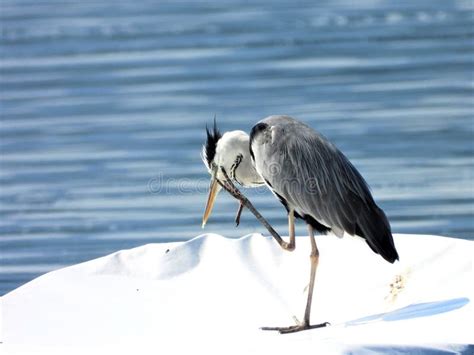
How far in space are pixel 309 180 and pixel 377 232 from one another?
46 cm

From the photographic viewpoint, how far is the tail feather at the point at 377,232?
5.54 m

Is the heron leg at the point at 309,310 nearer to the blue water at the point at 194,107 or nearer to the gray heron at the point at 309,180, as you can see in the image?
the gray heron at the point at 309,180

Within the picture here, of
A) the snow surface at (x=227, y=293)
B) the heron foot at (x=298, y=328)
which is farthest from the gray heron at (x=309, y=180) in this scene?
the snow surface at (x=227, y=293)

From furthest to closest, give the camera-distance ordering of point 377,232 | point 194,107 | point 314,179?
point 194,107 < point 314,179 < point 377,232

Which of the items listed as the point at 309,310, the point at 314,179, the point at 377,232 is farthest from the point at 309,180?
the point at 309,310

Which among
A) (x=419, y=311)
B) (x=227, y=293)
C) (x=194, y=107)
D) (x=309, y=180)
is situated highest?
(x=309, y=180)

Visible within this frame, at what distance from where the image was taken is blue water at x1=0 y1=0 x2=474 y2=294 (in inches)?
331

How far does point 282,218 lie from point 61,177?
2.02 metres

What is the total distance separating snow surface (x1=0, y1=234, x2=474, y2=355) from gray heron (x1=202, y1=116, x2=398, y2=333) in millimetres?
236

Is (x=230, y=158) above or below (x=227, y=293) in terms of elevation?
above

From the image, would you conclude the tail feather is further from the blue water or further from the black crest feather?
the blue water

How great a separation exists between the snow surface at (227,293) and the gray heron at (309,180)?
0.24 meters

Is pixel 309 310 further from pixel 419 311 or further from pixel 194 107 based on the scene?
pixel 194 107

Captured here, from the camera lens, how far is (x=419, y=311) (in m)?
5.28
